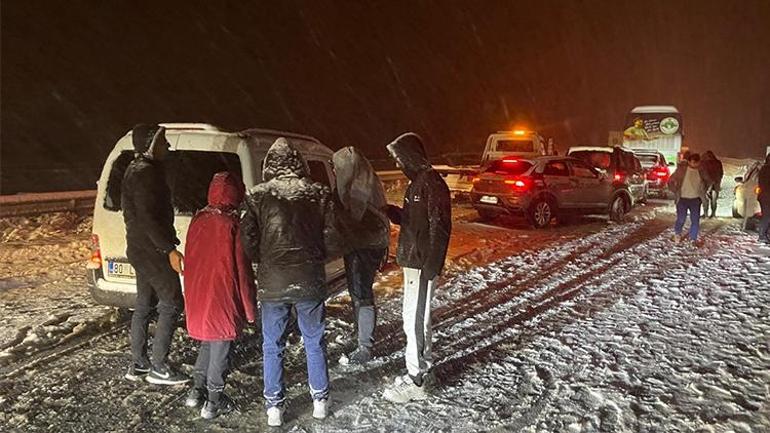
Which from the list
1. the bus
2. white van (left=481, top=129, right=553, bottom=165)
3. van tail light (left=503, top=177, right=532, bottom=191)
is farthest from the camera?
the bus

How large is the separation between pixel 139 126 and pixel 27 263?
5.22 m

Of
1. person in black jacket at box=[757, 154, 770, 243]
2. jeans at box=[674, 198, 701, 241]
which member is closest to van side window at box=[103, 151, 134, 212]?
jeans at box=[674, 198, 701, 241]

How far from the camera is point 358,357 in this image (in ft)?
17.7

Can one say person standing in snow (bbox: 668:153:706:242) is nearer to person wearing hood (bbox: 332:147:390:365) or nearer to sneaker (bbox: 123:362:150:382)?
person wearing hood (bbox: 332:147:390:365)

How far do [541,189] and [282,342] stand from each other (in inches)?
394

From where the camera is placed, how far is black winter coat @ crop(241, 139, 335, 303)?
4.00m

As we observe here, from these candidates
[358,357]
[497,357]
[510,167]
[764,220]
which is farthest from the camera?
[510,167]

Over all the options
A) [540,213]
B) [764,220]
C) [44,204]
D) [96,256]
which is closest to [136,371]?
[96,256]

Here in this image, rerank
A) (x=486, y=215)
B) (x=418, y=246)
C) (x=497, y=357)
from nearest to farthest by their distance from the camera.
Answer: (x=418, y=246)
(x=497, y=357)
(x=486, y=215)

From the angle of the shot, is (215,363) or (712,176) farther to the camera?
(712,176)

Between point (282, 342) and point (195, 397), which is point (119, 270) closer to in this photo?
point (195, 397)

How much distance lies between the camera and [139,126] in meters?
4.78

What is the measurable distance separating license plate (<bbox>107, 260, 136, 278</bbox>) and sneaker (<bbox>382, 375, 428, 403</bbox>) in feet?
8.09

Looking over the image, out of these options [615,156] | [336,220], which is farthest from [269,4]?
[336,220]
